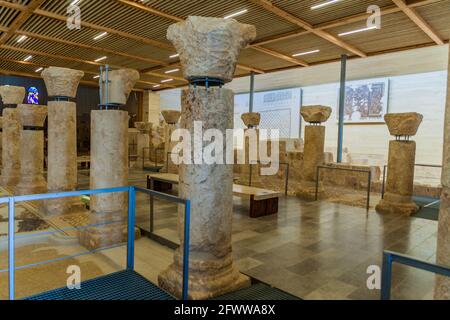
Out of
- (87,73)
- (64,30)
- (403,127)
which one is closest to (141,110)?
(87,73)

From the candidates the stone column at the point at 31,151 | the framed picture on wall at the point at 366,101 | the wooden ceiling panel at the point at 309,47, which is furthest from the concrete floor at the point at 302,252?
the framed picture on wall at the point at 366,101

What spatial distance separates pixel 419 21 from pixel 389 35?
125cm

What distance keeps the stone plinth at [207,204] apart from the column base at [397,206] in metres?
4.96

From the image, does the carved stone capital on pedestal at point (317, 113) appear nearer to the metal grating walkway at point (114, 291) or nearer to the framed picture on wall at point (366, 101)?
the framed picture on wall at point (366, 101)

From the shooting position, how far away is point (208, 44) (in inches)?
111

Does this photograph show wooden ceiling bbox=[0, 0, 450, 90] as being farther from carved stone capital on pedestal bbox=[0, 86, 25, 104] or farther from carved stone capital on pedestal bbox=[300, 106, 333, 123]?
carved stone capital on pedestal bbox=[300, 106, 333, 123]

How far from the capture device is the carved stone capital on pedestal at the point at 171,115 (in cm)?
1230

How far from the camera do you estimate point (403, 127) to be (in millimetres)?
6805

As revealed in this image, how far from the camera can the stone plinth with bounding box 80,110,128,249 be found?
4.38 meters

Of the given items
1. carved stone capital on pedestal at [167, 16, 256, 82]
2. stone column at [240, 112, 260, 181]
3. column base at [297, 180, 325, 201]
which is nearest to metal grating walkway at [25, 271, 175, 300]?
carved stone capital on pedestal at [167, 16, 256, 82]

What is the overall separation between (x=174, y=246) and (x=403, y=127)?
5.41 metres

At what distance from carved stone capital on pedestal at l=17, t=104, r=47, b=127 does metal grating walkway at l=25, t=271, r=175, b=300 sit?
5326 mm

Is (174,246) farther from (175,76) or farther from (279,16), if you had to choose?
(175,76)

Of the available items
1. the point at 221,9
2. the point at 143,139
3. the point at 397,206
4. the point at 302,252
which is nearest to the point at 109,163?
the point at 302,252
